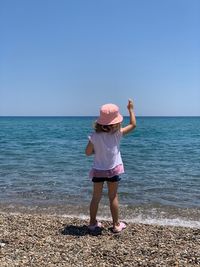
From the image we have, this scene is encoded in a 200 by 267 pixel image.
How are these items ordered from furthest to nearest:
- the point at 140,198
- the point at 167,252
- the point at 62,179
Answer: the point at 62,179, the point at 140,198, the point at 167,252

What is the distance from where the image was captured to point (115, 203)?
22.6ft

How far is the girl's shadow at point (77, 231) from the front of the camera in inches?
265

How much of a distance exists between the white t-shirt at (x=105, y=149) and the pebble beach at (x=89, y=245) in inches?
42.9

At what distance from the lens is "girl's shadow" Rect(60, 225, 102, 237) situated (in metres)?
6.72

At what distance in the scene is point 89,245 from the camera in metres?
5.97

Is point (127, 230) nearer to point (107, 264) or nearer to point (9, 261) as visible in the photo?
point (107, 264)

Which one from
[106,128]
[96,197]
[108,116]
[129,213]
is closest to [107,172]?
[96,197]

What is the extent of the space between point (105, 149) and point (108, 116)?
0.52 metres

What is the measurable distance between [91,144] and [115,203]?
1052 millimetres

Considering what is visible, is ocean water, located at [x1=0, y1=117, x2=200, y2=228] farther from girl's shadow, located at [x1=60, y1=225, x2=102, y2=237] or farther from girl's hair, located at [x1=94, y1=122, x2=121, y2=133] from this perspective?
girl's hair, located at [x1=94, y1=122, x2=121, y2=133]

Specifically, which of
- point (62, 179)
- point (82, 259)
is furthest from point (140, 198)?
point (82, 259)

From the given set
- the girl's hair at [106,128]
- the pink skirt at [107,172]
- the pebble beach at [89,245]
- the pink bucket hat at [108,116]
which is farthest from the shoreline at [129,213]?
the pink bucket hat at [108,116]

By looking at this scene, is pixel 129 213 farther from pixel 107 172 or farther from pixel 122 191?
pixel 107 172

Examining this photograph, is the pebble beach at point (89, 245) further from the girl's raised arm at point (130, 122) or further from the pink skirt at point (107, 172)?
the girl's raised arm at point (130, 122)
